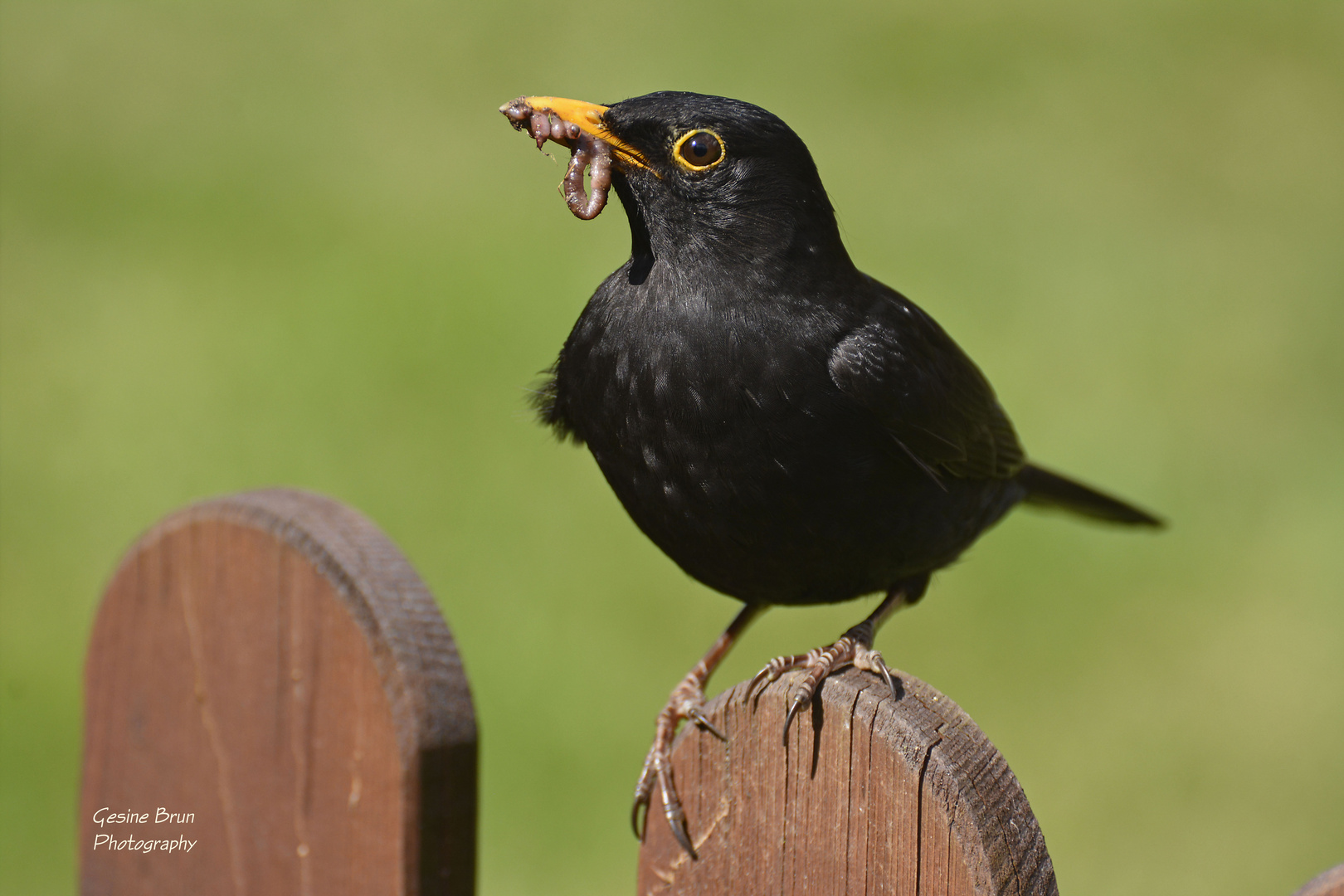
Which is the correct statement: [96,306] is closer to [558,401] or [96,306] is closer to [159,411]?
[159,411]

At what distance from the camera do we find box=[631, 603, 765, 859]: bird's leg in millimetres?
2129

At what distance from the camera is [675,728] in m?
3.05

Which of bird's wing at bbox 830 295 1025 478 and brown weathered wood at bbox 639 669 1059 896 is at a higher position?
bird's wing at bbox 830 295 1025 478

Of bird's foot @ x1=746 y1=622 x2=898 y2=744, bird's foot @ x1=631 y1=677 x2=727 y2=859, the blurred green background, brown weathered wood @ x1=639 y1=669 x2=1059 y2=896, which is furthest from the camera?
the blurred green background

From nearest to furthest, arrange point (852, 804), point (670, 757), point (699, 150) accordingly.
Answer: point (852, 804) → point (670, 757) → point (699, 150)

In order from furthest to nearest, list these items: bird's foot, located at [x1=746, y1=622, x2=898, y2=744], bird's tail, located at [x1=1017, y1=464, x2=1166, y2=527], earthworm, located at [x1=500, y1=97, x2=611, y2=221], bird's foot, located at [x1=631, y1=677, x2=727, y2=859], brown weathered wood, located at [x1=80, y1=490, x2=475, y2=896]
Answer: bird's tail, located at [x1=1017, y1=464, x2=1166, y2=527] < earthworm, located at [x1=500, y1=97, x2=611, y2=221] < brown weathered wood, located at [x1=80, y1=490, x2=475, y2=896] < bird's foot, located at [x1=631, y1=677, x2=727, y2=859] < bird's foot, located at [x1=746, y1=622, x2=898, y2=744]

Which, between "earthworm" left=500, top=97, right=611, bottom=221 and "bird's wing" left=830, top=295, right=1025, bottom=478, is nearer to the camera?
"earthworm" left=500, top=97, right=611, bottom=221

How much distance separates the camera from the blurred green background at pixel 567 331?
521 centimetres

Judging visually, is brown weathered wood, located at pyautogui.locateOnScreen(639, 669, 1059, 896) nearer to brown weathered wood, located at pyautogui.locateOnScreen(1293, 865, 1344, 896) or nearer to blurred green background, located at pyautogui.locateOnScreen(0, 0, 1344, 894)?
brown weathered wood, located at pyautogui.locateOnScreen(1293, 865, 1344, 896)

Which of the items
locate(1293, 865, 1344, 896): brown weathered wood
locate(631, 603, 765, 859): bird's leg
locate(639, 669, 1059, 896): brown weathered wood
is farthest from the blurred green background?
locate(1293, 865, 1344, 896): brown weathered wood

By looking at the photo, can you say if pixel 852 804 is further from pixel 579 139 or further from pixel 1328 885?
pixel 579 139

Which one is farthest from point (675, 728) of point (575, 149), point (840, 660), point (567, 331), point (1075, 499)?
point (567, 331)

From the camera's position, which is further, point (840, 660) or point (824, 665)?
point (840, 660)

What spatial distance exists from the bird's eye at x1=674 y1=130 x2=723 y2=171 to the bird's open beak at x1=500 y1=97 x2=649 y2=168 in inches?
3.0
